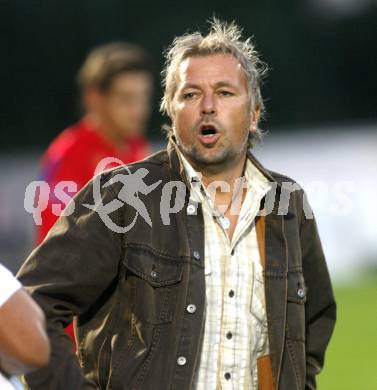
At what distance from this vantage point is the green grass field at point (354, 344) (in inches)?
426

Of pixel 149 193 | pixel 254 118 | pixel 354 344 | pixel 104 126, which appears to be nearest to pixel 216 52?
pixel 254 118

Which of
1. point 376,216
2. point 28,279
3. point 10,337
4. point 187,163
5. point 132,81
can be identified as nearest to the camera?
point 10,337

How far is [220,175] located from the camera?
495 cm

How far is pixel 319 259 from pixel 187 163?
722 millimetres

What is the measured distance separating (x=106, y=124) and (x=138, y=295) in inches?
154

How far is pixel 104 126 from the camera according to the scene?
8406mm

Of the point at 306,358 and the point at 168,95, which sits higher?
the point at 168,95

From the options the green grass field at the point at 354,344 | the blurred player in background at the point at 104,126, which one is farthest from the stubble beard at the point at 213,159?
the green grass field at the point at 354,344

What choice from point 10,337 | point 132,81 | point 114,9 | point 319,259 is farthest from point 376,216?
point 10,337

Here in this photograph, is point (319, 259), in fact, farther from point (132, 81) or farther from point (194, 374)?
point (132, 81)

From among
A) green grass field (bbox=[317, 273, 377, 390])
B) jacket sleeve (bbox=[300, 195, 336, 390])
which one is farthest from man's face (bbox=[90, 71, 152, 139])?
jacket sleeve (bbox=[300, 195, 336, 390])

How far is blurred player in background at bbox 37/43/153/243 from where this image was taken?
7758mm

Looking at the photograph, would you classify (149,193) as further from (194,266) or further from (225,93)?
(225,93)

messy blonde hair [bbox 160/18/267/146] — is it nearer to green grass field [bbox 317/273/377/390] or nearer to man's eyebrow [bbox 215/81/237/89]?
man's eyebrow [bbox 215/81/237/89]
